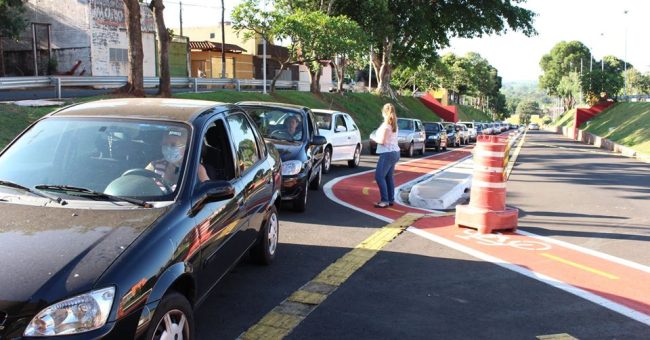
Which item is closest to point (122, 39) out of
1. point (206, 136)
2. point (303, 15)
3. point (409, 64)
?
point (303, 15)

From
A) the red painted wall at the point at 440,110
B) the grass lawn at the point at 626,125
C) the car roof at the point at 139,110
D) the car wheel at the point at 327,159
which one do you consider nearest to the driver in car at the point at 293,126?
the car wheel at the point at 327,159

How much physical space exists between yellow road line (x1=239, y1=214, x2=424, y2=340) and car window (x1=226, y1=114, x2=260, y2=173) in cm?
123

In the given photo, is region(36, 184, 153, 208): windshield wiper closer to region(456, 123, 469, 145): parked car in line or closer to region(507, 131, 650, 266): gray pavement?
region(507, 131, 650, 266): gray pavement

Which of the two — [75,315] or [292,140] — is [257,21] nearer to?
[292,140]

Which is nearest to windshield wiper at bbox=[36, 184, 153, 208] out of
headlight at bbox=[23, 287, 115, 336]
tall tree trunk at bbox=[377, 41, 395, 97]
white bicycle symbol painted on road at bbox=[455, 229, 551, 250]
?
headlight at bbox=[23, 287, 115, 336]

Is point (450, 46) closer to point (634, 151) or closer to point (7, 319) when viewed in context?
point (634, 151)

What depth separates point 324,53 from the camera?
26.4m

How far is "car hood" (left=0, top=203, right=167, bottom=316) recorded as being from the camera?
2.55 m

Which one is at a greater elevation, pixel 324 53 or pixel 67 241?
pixel 324 53

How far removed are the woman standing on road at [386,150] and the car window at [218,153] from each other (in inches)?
195

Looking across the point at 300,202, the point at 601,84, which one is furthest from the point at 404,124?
the point at 601,84

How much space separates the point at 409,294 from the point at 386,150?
4.57 m

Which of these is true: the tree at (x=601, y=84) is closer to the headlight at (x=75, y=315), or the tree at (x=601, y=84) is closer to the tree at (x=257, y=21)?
the tree at (x=257, y=21)

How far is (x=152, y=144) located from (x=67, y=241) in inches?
49.8
